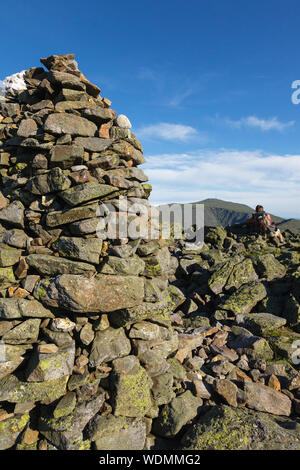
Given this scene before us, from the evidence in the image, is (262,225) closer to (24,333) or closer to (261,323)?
(261,323)

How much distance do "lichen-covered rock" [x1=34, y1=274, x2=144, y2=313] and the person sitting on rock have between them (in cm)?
3125

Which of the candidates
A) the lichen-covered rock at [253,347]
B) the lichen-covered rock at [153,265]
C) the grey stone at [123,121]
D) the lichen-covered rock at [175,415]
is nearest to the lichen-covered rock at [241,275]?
the lichen-covered rock at [253,347]

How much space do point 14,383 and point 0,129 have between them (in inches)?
402

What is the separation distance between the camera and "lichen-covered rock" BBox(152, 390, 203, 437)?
7.33 m

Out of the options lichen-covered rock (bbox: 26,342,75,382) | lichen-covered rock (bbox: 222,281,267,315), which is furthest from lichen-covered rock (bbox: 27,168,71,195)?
lichen-covered rock (bbox: 222,281,267,315)

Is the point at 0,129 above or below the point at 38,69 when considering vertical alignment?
below

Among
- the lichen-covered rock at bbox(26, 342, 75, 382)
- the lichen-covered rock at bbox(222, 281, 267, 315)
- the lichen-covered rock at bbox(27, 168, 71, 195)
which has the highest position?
the lichen-covered rock at bbox(27, 168, 71, 195)

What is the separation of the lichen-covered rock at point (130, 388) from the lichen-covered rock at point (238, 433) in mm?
1518

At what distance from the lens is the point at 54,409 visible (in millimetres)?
6613

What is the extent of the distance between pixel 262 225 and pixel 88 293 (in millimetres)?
34267

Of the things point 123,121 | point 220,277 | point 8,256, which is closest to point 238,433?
point 8,256

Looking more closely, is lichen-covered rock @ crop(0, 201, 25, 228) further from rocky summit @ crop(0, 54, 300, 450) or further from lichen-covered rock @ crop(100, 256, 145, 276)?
lichen-covered rock @ crop(100, 256, 145, 276)
